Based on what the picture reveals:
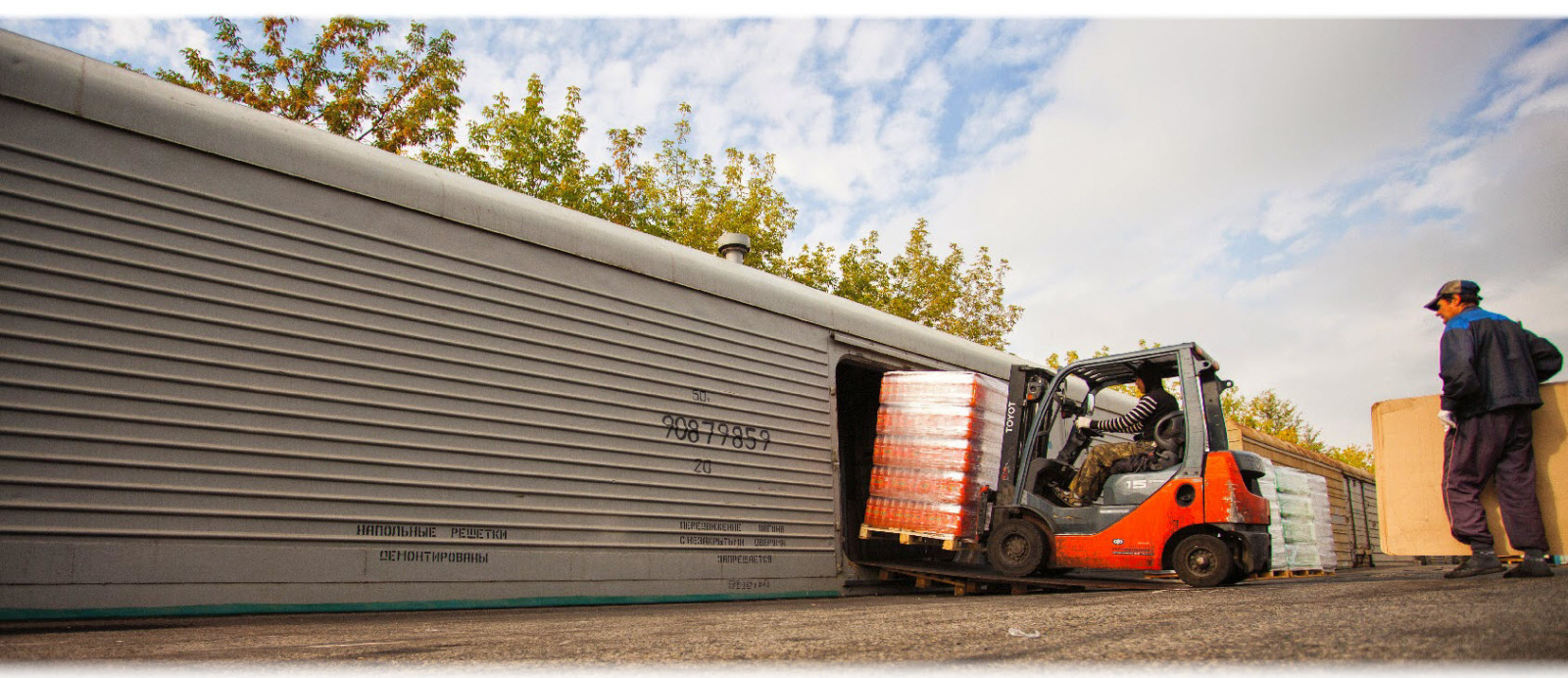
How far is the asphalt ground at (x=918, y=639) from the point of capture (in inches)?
75.9

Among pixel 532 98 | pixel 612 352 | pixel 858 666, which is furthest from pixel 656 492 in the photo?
pixel 532 98

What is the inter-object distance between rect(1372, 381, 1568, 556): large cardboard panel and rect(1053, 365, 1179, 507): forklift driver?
1.79 meters

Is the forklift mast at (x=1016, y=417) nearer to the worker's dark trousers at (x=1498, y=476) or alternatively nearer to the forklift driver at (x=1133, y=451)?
the forklift driver at (x=1133, y=451)

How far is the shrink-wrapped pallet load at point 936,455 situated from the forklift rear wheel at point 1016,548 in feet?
0.74

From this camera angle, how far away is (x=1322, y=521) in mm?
12102

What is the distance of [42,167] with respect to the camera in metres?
3.93

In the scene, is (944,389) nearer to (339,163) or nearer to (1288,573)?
(339,163)

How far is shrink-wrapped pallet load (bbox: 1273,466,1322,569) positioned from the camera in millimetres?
10281

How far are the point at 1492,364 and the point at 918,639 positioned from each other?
13.5 feet

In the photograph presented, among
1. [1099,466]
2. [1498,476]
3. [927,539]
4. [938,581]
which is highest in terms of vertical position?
[1099,466]

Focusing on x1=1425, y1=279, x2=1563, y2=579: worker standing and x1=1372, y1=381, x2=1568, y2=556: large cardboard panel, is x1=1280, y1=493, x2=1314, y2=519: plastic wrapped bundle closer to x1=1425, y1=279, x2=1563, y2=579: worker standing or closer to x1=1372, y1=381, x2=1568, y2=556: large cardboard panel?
Result: x1=1372, y1=381, x2=1568, y2=556: large cardboard panel

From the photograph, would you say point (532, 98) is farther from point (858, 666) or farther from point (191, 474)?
point (858, 666)

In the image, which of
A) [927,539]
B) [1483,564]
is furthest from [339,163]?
[1483,564]

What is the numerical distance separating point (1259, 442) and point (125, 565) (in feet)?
40.7
